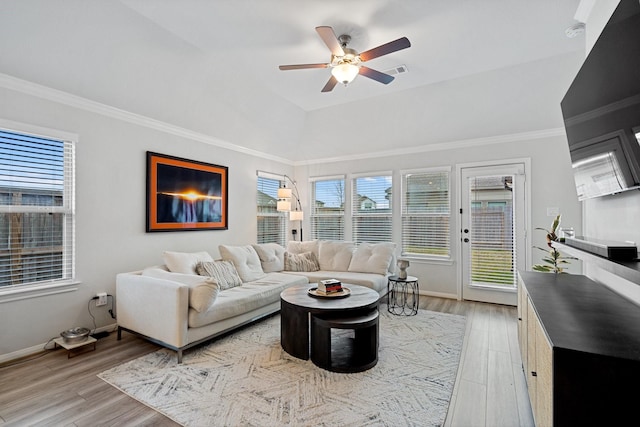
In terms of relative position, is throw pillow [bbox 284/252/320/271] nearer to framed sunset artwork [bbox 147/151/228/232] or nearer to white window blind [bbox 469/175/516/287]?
framed sunset artwork [bbox 147/151/228/232]

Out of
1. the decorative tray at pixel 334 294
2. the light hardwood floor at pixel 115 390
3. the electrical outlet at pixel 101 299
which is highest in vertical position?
the decorative tray at pixel 334 294

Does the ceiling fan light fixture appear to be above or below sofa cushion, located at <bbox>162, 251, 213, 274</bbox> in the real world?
A: above

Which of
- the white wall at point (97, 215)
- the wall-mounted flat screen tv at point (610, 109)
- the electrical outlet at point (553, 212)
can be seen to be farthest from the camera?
the electrical outlet at point (553, 212)

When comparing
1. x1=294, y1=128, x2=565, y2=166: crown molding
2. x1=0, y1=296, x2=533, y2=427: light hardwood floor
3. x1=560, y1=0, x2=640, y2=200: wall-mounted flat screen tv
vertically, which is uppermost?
x1=294, y1=128, x2=565, y2=166: crown molding

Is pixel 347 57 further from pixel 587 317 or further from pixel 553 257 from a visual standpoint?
pixel 553 257

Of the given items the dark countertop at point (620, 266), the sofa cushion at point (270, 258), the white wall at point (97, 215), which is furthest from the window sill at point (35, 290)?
the dark countertop at point (620, 266)

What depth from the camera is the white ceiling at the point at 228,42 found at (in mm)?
2566

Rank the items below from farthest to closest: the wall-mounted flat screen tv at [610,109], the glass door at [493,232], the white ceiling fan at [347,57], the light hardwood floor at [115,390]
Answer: the glass door at [493,232], the white ceiling fan at [347,57], the light hardwood floor at [115,390], the wall-mounted flat screen tv at [610,109]

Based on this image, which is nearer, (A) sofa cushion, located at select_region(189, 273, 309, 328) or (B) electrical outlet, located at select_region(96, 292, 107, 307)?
(A) sofa cushion, located at select_region(189, 273, 309, 328)

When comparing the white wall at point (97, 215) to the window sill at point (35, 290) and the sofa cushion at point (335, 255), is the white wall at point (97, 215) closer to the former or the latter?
the window sill at point (35, 290)

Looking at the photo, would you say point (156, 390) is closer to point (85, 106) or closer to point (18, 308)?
point (18, 308)

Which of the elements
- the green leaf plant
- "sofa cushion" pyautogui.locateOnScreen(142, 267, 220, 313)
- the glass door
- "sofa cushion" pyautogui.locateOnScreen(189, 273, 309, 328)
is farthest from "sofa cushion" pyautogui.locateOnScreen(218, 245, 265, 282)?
the green leaf plant

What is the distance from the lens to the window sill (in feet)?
9.02

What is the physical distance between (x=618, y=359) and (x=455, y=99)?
3939 mm
